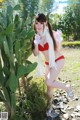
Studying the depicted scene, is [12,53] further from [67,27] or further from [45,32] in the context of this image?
[67,27]

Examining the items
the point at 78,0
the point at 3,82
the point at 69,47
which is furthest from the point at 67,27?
the point at 3,82

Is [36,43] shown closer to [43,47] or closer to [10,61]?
[43,47]

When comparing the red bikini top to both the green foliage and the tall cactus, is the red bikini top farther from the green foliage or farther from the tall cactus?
the green foliage

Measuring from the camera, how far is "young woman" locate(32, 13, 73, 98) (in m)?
4.20

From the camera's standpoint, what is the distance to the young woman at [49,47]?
13.8ft

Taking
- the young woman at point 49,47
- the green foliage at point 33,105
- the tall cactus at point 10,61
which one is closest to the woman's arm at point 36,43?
the young woman at point 49,47

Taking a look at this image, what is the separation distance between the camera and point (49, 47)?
4219 millimetres

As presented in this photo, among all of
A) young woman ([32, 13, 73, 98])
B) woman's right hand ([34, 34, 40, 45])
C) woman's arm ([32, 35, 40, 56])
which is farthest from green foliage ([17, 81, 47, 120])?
woman's right hand ([34, 34, 40, 45])

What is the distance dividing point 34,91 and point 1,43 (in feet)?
3.30

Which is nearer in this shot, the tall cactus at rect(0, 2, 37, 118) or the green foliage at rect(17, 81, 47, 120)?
the tall cactus at rect(0, 2, 37, 118)

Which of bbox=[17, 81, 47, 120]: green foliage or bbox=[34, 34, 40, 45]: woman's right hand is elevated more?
bbox=[34, 34, 40, 45]: woman's right hand

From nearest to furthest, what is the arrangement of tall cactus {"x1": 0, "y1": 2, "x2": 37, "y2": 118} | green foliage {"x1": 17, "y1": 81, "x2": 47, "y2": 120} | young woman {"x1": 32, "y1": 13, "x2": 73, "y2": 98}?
tall cactus {"x1": 0, "y1": 2, "x2": 37, "y2": 118}
green foliage {"x1": 17, "y1": 81, "x2": 47, "y2": 120}
young woman {"x1": 32, "y1": 13, "x2": 73, "y2": 98}

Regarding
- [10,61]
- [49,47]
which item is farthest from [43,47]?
[10,61]

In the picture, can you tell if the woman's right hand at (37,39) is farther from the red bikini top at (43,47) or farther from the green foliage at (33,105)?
the green foliage at (33,105)
